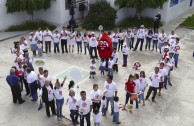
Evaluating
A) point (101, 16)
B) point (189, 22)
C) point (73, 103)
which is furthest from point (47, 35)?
point (189, 22)

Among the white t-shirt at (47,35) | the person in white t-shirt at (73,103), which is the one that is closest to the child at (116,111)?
the person in white t-shirt at (73,103)

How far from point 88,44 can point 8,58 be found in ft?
13.8

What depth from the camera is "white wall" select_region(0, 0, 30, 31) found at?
1767 centimetres

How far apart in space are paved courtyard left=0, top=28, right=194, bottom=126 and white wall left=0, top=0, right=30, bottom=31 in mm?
2770

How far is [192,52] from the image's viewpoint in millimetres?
15477

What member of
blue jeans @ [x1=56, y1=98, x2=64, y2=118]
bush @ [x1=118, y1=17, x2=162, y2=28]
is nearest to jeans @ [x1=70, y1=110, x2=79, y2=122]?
blue jeans @ [x1=56, y1=98, x2=64, y2=118]

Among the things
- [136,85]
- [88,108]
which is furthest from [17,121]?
[136,85]

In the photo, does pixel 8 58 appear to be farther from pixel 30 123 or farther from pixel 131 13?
pixel 131 13

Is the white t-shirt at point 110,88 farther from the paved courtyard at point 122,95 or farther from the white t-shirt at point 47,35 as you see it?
the white t-shirt at point 47,35

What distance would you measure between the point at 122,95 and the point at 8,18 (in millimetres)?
11119

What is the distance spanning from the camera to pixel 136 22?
19812 mm

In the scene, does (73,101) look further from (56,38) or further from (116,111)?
A: (56,38)

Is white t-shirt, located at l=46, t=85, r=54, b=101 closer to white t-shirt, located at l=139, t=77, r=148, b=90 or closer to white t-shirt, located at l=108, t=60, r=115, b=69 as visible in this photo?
white t-shirt, located at l=139, t=77, r=148, b=90

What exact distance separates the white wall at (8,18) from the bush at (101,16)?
434 centimetres
